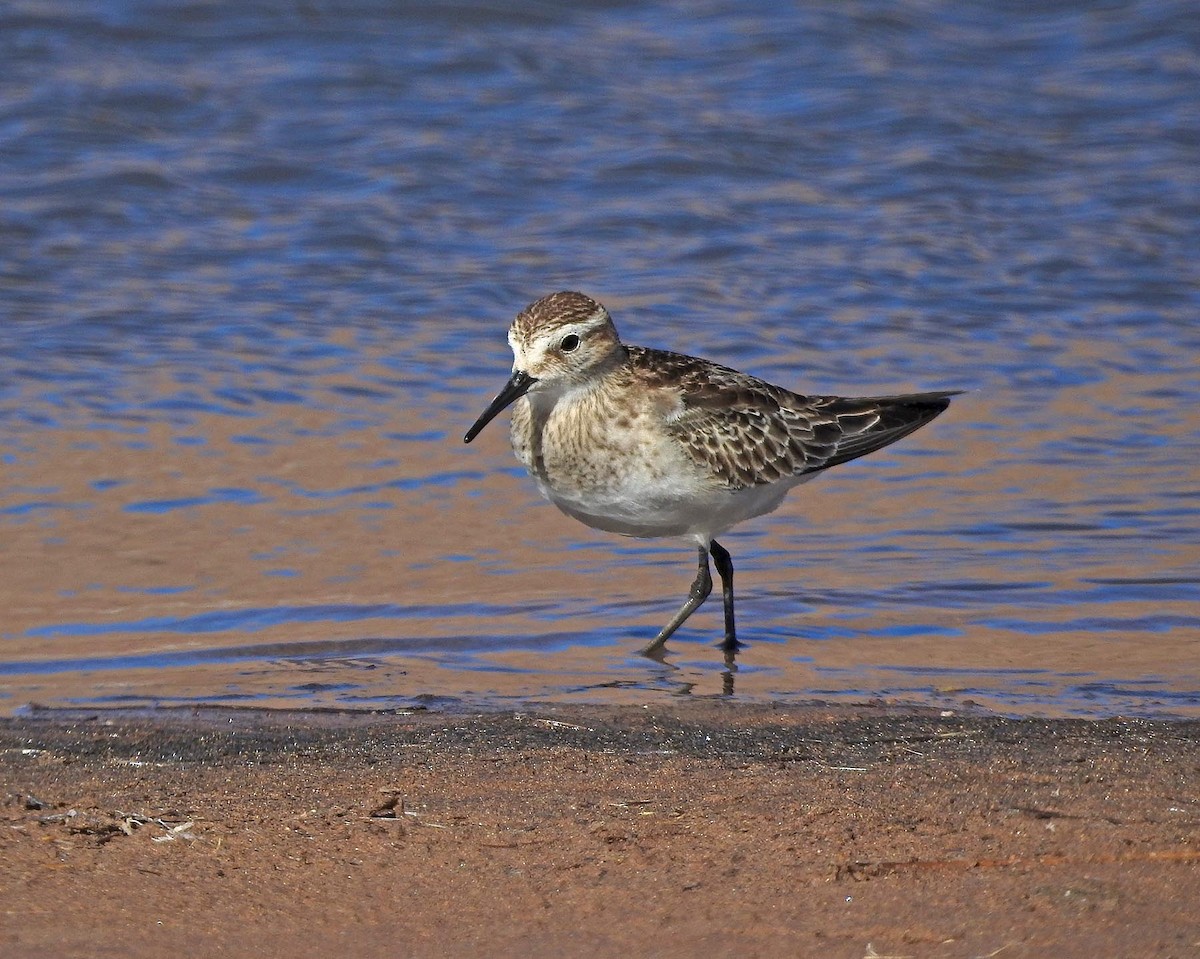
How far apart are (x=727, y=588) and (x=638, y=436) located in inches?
27.0

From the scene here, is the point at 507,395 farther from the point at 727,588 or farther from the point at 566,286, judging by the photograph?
the point at 566,286

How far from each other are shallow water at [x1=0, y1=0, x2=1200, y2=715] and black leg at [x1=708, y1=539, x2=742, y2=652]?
0.10 m

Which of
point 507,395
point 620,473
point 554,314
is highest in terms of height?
point 554,314

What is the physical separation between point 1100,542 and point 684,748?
3063 mm

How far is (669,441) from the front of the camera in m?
7.02

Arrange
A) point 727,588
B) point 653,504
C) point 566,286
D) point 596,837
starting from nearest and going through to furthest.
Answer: point 596,837 → point 653,504 → point 727,588 → point 566,286

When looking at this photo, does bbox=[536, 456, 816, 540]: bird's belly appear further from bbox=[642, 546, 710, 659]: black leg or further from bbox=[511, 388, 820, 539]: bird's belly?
bbox=[642, 546, 710, 659]: black leg

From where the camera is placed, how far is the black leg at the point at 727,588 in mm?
6883

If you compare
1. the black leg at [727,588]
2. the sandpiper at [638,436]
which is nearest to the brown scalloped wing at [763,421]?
the sandpiper at [638,436]

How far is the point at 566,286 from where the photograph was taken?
434 inches

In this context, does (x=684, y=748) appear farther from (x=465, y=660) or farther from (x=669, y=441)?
(x=669, y=441)

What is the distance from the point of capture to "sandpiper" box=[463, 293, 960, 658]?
689 cm

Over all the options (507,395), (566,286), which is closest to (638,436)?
(507,395)

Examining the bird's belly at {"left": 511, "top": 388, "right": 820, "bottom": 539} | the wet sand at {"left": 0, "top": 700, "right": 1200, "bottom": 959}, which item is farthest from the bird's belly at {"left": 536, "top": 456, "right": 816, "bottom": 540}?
the wet sand at {"left": 0, "top": 700, "right": 1200, "bottom": 959}
